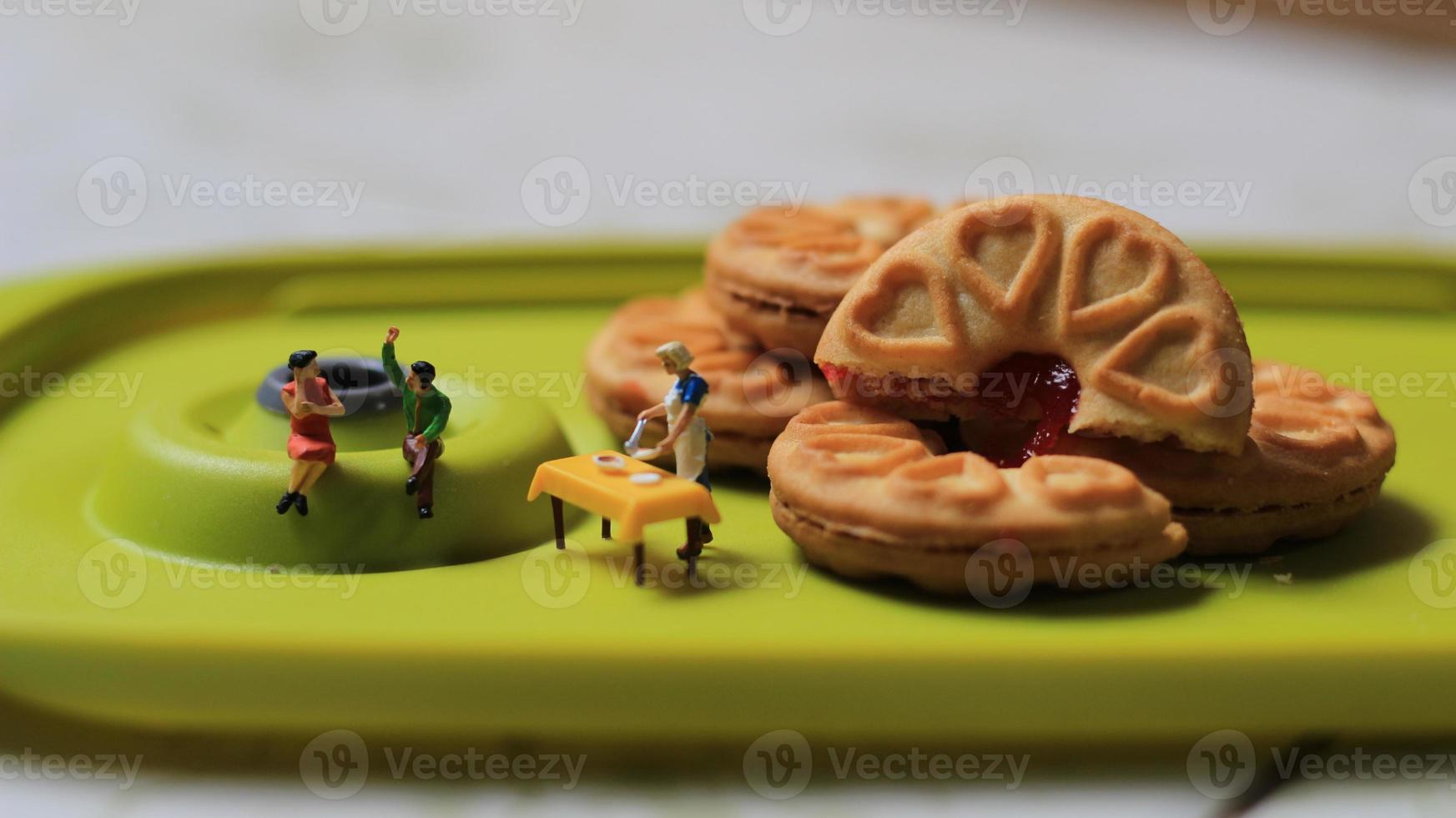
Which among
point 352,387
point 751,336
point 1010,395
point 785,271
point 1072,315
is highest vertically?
point 1072,315

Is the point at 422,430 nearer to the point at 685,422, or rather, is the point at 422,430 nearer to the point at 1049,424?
the point at 685,422

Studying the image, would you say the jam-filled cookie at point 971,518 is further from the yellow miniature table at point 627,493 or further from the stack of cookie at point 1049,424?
the yellow miniature table at point 627,493

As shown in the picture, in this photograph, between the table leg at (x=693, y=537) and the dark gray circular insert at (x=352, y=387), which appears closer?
the table leg at (x=693, y=537)

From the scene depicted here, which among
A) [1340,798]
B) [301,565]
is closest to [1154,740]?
[1340,798]

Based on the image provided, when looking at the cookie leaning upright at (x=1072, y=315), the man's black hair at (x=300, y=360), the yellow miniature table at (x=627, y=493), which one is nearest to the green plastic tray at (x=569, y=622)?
the yellow miniature table at (x=627, y=493)

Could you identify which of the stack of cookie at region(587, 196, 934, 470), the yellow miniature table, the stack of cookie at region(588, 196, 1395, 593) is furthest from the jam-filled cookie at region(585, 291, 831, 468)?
the yellow miniature table

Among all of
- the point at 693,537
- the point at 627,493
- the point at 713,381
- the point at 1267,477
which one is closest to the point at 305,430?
the point at 627,493
